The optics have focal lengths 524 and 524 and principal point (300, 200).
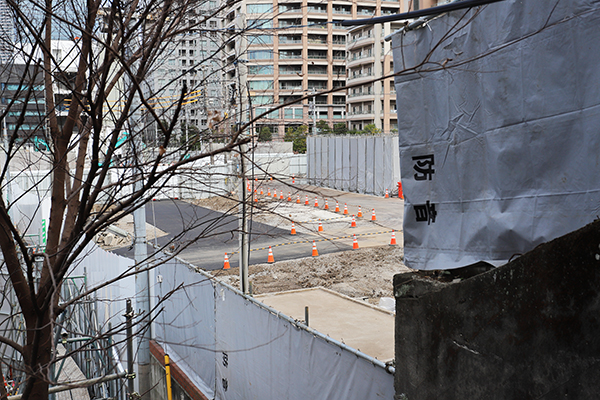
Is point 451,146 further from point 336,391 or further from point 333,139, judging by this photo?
point 333,139

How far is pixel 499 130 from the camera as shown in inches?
162

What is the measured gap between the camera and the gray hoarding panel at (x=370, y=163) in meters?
33.6

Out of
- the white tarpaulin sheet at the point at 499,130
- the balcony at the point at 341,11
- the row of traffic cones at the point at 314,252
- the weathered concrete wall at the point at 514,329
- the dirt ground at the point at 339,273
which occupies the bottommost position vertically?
the dirt ground at the point at 339,273

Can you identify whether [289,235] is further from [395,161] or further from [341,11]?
[341,11]

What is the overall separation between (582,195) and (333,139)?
113 feet

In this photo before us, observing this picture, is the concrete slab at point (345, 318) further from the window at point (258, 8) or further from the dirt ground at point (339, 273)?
the window at point (258, 8)

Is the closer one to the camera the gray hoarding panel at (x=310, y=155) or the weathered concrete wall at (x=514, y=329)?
the weathered concrete wall at (x=514, y=329)

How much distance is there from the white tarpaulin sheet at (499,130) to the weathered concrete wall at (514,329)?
A: 49cm

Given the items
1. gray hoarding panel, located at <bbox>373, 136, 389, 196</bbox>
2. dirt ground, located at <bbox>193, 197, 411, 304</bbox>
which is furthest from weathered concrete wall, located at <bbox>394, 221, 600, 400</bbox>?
gray hoarding panel, located at <bbox>373, 136, 389, 196</bbox>

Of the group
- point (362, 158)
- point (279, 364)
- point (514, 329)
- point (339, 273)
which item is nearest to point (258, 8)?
point (339, 273)

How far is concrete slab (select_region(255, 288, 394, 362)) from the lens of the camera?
26.3 ft

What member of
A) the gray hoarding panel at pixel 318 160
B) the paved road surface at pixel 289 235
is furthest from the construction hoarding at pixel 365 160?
the paved road surface at pixel 289 235

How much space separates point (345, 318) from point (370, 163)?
81.9ft

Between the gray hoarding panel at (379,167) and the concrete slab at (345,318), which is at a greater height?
the gray hoarding panel at (379,167)
